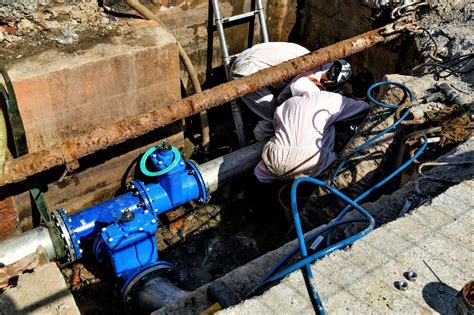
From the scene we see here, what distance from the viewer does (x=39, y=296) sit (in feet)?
8.75

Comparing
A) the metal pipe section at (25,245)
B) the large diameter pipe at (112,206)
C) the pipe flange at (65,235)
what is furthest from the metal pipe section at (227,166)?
the metal pipe section at (25,245)

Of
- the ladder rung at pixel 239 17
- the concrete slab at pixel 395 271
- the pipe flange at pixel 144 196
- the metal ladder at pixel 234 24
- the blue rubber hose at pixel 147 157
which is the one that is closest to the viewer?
the concrete slab at pixel 395 271

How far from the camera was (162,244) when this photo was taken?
5.31 m

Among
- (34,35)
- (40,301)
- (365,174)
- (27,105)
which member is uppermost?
(34,35)

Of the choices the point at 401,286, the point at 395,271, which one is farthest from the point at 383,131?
the point at 401,286

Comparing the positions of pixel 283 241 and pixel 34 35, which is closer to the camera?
pixel 34 35

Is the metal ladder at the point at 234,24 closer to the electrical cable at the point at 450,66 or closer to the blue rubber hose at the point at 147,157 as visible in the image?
the blue rubber hose at the point at 147,157

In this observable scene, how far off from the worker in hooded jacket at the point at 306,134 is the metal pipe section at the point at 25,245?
2.22 m

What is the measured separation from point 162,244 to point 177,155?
40.7 inches

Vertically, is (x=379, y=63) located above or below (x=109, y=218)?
above

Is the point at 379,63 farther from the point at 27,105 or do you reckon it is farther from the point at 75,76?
the point at 27,105

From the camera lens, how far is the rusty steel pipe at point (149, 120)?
3.91 m

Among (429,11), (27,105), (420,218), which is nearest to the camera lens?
(420,218)

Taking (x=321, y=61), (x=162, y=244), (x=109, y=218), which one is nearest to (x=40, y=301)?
(x=109, y=218)
